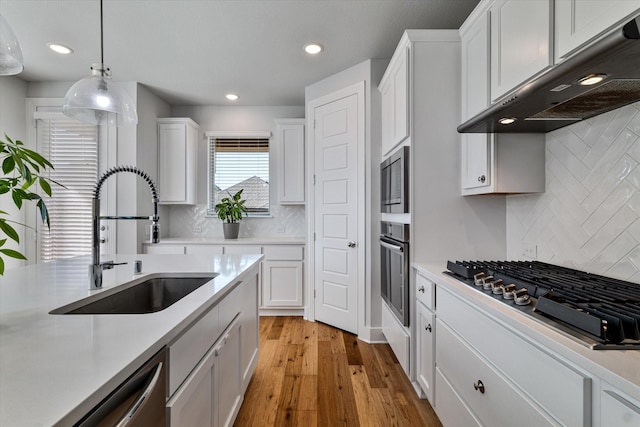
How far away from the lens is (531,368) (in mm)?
933

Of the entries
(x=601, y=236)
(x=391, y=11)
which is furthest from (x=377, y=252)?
(x=391, y=11)

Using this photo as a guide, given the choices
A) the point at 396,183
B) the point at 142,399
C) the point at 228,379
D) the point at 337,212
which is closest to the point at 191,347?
the point at 142,399

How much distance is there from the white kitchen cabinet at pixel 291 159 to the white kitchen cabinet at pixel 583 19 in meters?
2.87

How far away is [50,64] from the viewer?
315 cm

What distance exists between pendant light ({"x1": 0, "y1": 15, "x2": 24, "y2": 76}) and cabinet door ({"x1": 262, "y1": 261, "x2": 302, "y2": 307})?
278 cm

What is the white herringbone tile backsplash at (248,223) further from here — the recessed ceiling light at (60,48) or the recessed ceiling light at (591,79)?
the recessed ceiling light at (591,79)

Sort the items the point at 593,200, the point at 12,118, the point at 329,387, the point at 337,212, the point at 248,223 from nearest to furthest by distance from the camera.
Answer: the point at 593,200 → the point at 329,387 → the point at 337,212 → the point at 12,118 → the point at 248,223

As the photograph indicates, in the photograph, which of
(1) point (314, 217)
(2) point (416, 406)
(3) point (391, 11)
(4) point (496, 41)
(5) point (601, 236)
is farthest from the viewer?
(1) point (314, 217)

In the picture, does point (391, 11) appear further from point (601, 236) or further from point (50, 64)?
point (50, 64)

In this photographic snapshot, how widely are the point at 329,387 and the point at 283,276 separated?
1647mm

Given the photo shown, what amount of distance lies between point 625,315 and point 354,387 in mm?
1742

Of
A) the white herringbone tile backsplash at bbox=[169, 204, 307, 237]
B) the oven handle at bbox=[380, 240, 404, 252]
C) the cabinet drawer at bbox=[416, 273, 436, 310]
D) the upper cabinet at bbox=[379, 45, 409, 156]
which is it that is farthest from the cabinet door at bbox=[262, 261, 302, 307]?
the cabinet drawer at bbox=[416, 273, 436, 310]

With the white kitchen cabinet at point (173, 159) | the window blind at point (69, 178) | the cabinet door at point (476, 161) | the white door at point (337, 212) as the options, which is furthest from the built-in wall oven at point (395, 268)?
the window blind at point (69, 178)

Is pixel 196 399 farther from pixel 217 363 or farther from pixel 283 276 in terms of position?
pixel 283 276
